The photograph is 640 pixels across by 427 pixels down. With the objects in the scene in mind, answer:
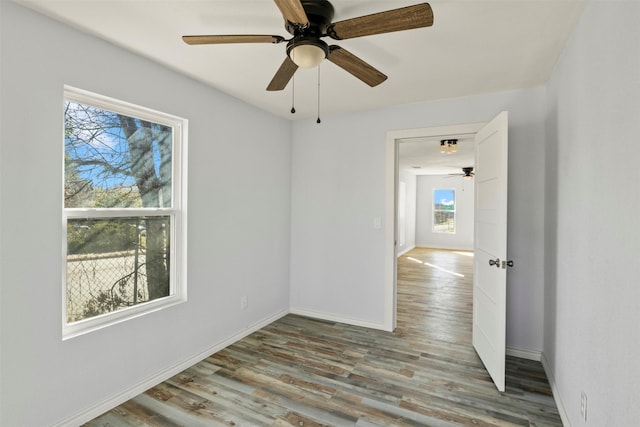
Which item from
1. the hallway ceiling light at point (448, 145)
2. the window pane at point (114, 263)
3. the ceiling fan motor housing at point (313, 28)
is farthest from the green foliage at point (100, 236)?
the hallway ceiling light at point (448, 145)

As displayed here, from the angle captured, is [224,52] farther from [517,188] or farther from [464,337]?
[464,337]

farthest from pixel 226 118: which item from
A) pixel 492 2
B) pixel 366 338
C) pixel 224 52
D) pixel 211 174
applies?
pixel 366 338

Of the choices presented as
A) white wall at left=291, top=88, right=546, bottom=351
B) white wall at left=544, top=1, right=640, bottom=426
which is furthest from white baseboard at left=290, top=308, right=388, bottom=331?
white wall at left=544, top=1, right=640, bottom=426

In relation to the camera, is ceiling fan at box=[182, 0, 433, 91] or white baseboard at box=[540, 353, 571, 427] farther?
white baseboard at box=[540, 353, 571, 427]

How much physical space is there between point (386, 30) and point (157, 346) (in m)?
2.64

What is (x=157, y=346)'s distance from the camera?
2.50 meters

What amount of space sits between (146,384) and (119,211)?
4.26 ft

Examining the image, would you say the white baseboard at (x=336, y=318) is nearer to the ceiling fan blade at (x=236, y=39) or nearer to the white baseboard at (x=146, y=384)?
the white baseboard at (x=146, y=384)

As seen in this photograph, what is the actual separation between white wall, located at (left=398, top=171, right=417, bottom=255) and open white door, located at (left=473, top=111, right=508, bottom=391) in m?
6.64

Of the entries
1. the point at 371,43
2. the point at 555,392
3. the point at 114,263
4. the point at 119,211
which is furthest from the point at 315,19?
the point at 555,392

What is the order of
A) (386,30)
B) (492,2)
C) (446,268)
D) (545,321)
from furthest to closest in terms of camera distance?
(446,268) → (545,321) → (492,2) → (386,30)

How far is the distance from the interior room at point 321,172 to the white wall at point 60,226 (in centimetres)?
1

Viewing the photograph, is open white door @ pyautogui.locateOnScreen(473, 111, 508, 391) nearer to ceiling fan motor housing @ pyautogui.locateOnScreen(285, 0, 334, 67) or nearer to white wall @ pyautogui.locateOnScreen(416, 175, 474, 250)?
ceiling fan motor housing @ pyautogui.locateOnScreen(285, 0, 334, 67)

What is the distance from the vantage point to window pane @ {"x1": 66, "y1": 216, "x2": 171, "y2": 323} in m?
2.06
